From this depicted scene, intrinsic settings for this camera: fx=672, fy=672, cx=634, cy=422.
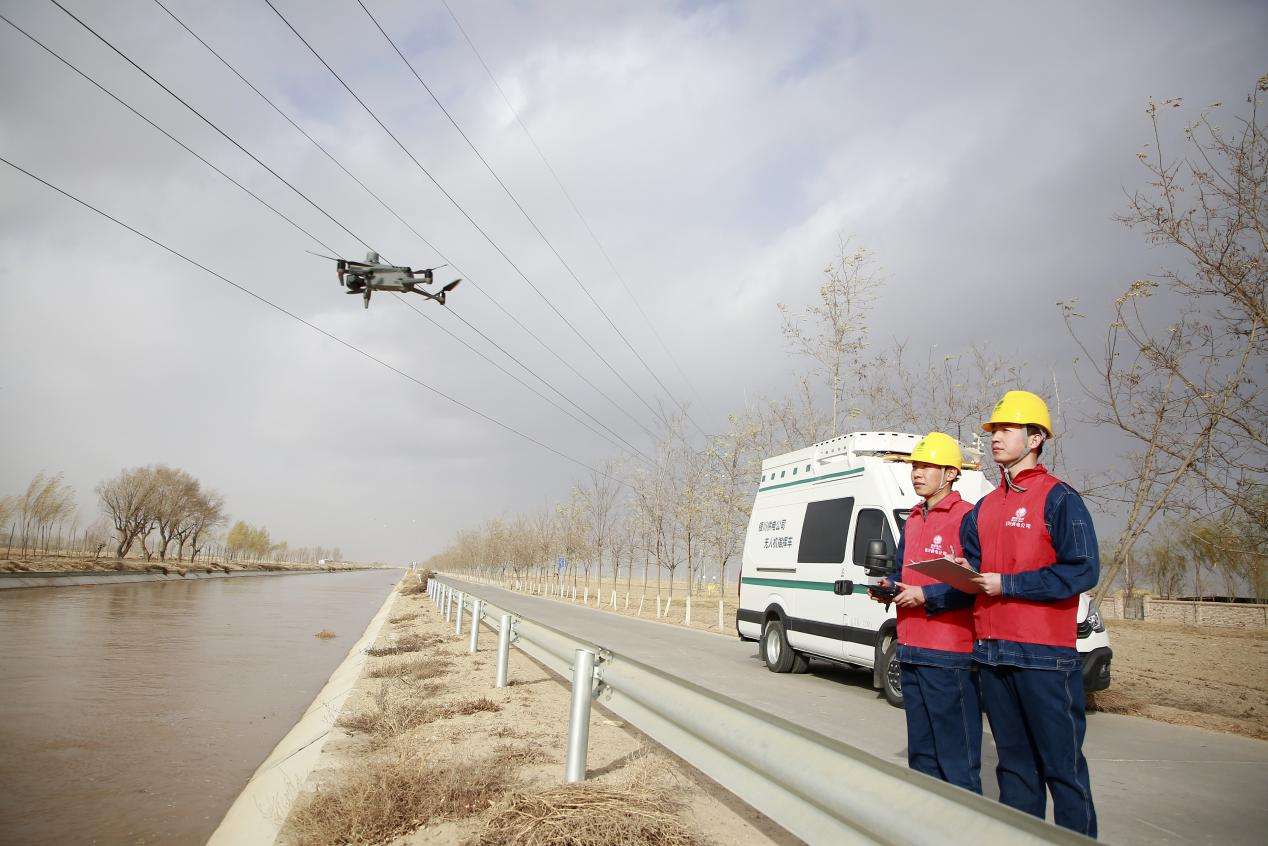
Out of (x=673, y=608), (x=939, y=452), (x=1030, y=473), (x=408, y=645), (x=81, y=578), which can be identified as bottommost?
(x=81, y=578)

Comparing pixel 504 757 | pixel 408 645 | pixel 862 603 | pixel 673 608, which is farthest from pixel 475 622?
pixel 673 608

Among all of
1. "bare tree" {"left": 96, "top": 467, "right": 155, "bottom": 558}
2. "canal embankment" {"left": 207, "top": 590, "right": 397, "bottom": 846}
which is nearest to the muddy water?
"canal embankment" {"left": 207, "top": 590, "right": 397, "bottom": 846}

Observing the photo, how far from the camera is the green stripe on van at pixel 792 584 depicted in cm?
923

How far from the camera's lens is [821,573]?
10180mm

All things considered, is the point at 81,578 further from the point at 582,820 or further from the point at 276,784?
the point at 582,820


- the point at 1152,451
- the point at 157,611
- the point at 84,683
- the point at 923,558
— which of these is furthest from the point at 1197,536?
the point at 157,611

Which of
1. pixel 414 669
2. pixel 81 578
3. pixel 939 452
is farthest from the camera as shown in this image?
pixel 81 578

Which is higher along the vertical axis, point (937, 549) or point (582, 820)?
point (937, 549)

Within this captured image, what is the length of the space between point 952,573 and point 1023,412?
2.85 ft

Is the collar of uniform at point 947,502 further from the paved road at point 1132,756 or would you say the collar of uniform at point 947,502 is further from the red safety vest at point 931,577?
the paved road at point 1132,756

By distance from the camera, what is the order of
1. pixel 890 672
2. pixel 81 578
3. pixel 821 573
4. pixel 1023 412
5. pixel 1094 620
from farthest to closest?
pixel 81 578, pixel 821 573, pixel 890 672, pixel 1094 620, pixel 1023 412

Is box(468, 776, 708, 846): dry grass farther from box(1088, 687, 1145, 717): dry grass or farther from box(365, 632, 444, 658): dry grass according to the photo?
box(365, 632, 444, 658): dry grass

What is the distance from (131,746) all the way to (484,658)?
17.3 feet

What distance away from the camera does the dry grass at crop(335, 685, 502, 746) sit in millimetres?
5977
